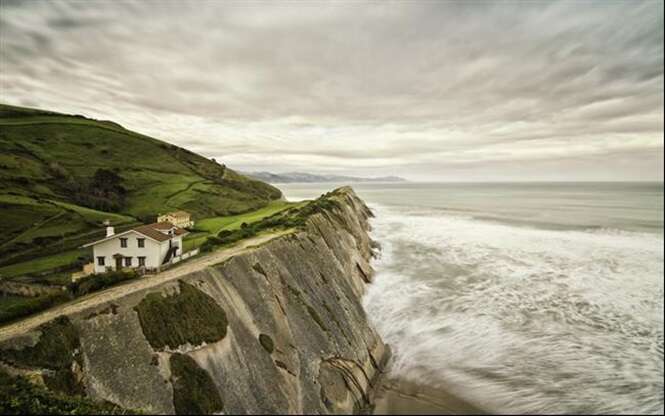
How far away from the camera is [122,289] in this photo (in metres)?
14.7

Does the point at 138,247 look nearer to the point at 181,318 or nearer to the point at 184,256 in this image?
the point at 184,256

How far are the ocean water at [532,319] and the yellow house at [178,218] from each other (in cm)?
1636

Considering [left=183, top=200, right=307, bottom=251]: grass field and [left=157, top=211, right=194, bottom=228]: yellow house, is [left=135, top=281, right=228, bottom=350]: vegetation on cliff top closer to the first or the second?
[left=157, top=211, right=194, bottom=228]: yellow house

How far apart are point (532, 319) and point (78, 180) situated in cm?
3243

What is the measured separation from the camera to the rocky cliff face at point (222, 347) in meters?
10.7

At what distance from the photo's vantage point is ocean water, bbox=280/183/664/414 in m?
17.1

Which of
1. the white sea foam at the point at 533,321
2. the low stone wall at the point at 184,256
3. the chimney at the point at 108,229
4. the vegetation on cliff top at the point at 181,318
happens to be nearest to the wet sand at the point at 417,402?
the white sea foam at the point at 533,321

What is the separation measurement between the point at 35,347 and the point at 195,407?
5.99 metres

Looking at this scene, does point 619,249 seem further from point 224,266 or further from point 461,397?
point 224,266

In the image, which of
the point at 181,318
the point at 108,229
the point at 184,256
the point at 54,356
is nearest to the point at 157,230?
the point at 108,229

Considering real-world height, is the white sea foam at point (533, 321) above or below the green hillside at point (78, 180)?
below

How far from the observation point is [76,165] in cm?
1137

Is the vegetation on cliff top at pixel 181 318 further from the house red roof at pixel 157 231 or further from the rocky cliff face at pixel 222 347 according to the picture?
the house red roof at pixel 157 231

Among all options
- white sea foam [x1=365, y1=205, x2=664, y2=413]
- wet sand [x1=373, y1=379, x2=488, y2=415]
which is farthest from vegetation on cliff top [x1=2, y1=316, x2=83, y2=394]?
white sea foam [x1=365, y1=205, x2=664, y2=413]
